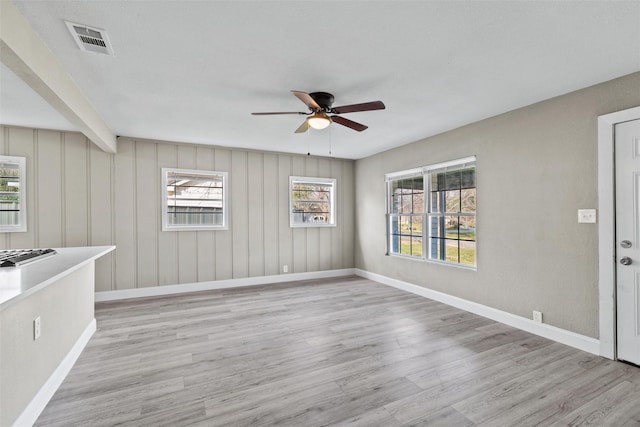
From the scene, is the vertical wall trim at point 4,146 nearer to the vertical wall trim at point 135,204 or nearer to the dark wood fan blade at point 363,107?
the vertical wall trim at point 135,204

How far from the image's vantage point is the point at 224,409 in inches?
82.0

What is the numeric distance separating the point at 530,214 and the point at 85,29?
172 inches

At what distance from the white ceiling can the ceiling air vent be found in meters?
0.05

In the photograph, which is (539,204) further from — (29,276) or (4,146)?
(4,146)

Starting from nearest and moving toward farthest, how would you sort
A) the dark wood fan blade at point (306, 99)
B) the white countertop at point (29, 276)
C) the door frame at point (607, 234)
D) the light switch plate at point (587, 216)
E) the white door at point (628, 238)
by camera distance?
the white countertop at point (29, 276) < the dark wood fan blade at point (306, 99) < the white door at point (628, 238) < the door frame at point (607, 234) < the light switch plate at point (587, 216)

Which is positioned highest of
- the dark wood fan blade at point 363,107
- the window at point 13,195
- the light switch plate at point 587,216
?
the dark wood fan blade at point 363,107

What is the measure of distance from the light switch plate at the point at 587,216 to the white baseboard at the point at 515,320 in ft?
3.65

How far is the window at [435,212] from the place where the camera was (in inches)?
166

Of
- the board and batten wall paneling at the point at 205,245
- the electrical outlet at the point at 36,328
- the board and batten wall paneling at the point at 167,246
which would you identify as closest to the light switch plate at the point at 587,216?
the electrical outlet at the point at 36,328

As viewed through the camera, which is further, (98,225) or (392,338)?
(98,225)

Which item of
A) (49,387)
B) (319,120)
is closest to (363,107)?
(319,120)

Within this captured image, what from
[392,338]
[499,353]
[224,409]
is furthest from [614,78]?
[224,409]

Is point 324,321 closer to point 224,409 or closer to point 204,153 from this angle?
point 224,409

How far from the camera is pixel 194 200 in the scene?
209 inches
